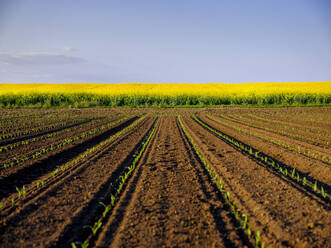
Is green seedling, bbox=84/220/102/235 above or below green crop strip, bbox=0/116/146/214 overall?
below

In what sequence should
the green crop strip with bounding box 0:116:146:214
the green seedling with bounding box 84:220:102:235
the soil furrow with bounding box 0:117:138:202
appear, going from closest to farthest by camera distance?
the green seedling with bounding box 84:220:102:235 → the green crop strip with bounding box 0:116:146:214 → the soil furrow with bounding box 0:117:138:202

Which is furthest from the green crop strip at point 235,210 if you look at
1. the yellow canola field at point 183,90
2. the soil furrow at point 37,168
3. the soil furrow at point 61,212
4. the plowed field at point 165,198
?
the yellow canola field at point 183,90

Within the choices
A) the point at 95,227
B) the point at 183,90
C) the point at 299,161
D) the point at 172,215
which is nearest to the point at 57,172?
the point at 95,227

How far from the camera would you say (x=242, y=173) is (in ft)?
17.9

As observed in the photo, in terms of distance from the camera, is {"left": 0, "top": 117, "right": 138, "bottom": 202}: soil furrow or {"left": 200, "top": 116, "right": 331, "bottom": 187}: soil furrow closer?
{"left": 0, "top": 117, "right": 138, "bottom": 202}: soil furrow

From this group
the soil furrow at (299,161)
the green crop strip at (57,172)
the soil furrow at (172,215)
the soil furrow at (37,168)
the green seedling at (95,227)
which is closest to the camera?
the soil furrow at (172,215)

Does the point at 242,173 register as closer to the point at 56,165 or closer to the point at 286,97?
the point at 56,165

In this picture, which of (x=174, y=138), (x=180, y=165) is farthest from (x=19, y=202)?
(x=174, y=138)

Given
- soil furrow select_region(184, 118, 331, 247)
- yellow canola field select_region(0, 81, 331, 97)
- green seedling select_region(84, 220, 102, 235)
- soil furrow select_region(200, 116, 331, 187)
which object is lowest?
green seedling select_region(84, 220, 102, 235)

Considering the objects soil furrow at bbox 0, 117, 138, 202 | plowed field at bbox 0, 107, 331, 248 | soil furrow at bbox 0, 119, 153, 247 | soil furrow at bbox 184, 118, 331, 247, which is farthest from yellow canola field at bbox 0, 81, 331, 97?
soil furrow at bbox 0, 119, 153, 247

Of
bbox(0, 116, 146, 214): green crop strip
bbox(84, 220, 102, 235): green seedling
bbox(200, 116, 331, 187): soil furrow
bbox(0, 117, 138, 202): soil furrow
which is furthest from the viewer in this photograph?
bbox(200, 116, 331, 187): soil furrow

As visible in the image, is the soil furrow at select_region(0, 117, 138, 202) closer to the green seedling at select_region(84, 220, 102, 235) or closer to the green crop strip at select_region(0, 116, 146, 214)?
the green crop strip at select_region(0, 116, 146, 214)

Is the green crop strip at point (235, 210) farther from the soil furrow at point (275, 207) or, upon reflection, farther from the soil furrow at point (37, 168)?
the soil furrow at point (37, 168)

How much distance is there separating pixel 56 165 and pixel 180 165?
3.34 metres
